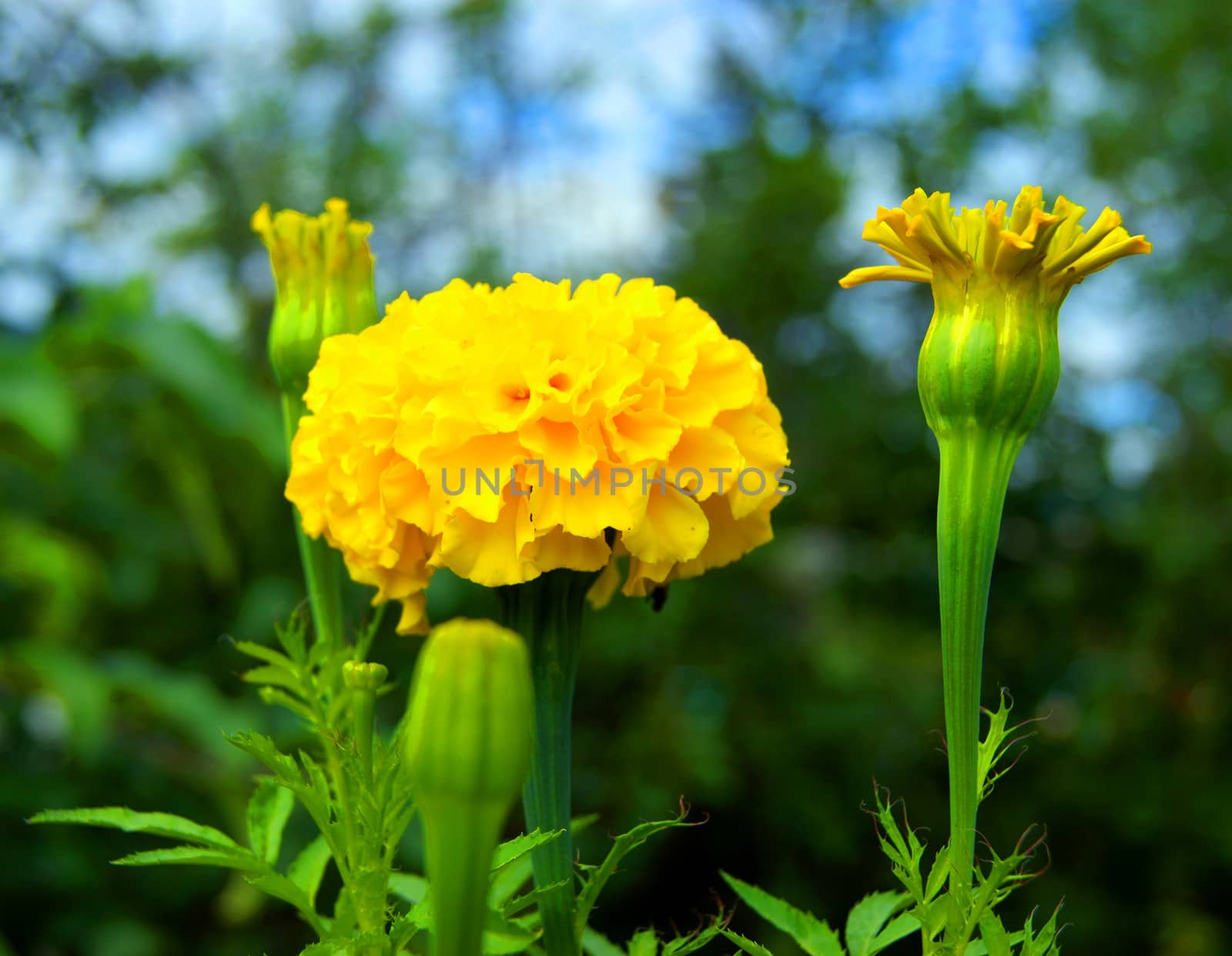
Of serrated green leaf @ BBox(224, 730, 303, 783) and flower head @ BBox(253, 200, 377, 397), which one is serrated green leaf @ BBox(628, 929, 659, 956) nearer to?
serrated green leaf @ BBox(224, 730, 303, 783)

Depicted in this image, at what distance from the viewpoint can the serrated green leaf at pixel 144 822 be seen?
392mm

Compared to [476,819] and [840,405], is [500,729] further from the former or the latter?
[840,405]

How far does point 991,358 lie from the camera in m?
0.38

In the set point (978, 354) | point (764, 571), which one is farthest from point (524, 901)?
point (764, 571)

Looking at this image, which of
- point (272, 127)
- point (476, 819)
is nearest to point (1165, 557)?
point (476, 819)

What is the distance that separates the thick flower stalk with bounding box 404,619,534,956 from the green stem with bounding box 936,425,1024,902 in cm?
16

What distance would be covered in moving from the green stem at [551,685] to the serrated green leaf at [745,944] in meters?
0.08

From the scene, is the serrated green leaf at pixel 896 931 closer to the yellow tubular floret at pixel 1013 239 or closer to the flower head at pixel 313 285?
the yellow tubular floret at pixel 1013 239

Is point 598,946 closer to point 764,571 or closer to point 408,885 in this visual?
point 408,885

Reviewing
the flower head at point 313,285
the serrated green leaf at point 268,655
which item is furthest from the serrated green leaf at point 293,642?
the flower head at point 313,285

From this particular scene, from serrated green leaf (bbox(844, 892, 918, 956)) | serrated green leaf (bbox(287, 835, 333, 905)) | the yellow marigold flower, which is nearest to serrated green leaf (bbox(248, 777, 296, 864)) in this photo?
serrated green leaf (bbox(287, 835, 333, 905))

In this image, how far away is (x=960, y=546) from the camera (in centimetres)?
38

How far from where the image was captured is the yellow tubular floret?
1.21 ft

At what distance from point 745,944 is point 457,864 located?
112mm
